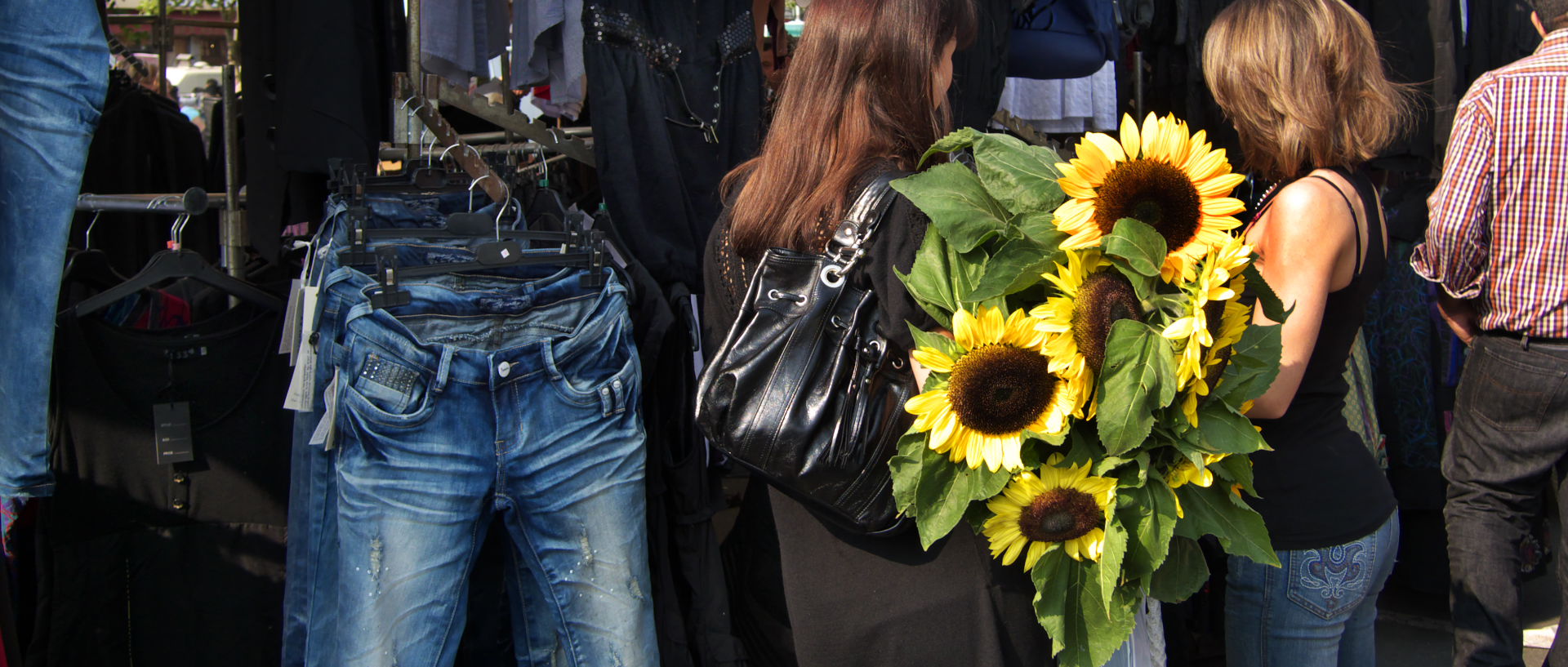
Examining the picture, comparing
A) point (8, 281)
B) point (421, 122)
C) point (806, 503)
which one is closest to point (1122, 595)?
point (806, 503)

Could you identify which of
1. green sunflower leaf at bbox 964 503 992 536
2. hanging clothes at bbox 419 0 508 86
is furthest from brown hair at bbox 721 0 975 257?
hanging clothes at bbox 419 0 508 86

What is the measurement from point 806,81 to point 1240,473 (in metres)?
0.90

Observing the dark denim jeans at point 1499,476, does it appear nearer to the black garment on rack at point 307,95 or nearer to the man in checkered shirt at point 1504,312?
the man in checkered shirt at point 1504,312

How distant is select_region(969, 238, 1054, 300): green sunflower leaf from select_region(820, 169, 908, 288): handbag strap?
191 mm

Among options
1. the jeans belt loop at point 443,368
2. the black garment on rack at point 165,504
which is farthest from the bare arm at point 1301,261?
the black garment on rack at point 165,504

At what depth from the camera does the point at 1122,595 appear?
5.01ft

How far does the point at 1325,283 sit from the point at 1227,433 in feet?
2.21

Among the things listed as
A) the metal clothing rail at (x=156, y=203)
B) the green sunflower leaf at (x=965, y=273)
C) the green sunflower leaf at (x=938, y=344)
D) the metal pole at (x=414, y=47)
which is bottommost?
the green sunflower leaf at (x=938, y=344)

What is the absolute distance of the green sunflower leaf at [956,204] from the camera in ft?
4.85

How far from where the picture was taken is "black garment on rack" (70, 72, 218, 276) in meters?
3.88

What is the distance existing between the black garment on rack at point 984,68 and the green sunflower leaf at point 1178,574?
192 centimetres

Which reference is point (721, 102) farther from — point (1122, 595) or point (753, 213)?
point (1122, 595)

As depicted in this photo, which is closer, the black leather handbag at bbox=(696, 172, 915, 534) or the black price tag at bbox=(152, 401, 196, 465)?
the black leather handbag at bbox=(696, 172, 915, 534)

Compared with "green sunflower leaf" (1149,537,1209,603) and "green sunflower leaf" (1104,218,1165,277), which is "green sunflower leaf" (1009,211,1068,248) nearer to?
"green sunflower leaf" (1104,218,1165,277)
